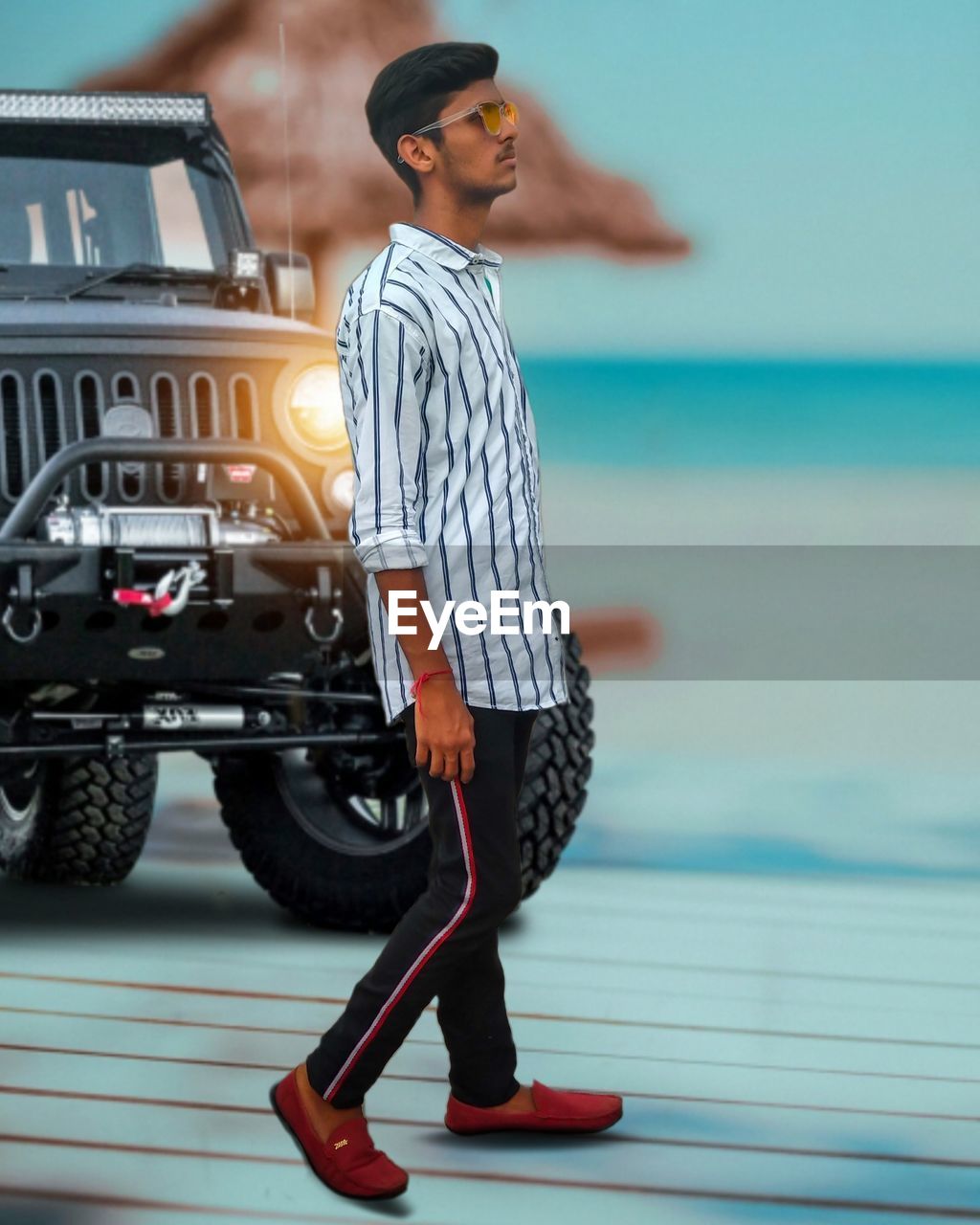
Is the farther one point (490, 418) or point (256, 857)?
point (256, 857)

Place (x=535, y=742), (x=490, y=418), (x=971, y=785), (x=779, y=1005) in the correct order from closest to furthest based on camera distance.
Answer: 1. (x=490, y=418)
2. (x=779, y=1005)
3. (x=535, y=742)
4. (x=971, y=785)

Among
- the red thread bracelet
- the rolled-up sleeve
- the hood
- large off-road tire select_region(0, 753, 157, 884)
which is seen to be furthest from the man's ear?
large off-road tire select_region(0, 753, 157, 884)

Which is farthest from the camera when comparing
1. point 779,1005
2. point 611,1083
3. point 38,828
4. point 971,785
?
point 971,785

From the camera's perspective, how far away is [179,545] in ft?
13.3

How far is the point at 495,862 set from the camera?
8.74 ft

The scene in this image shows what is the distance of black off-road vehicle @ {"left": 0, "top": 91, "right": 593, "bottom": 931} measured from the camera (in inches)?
157

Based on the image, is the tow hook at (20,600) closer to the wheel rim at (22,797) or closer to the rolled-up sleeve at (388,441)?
the wheel rim at (22,797)

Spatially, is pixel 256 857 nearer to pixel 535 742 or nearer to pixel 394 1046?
pixel 535 742

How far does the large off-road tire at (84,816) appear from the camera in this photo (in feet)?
16.6

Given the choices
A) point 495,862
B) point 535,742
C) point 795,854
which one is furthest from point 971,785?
point 495,862

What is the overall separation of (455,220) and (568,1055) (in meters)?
1.54

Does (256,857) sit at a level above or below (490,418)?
below

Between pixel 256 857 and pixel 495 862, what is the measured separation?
1.98 meters

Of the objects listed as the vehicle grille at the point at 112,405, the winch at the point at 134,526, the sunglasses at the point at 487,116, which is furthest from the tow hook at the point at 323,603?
the sunglasses at the point at 487,116
